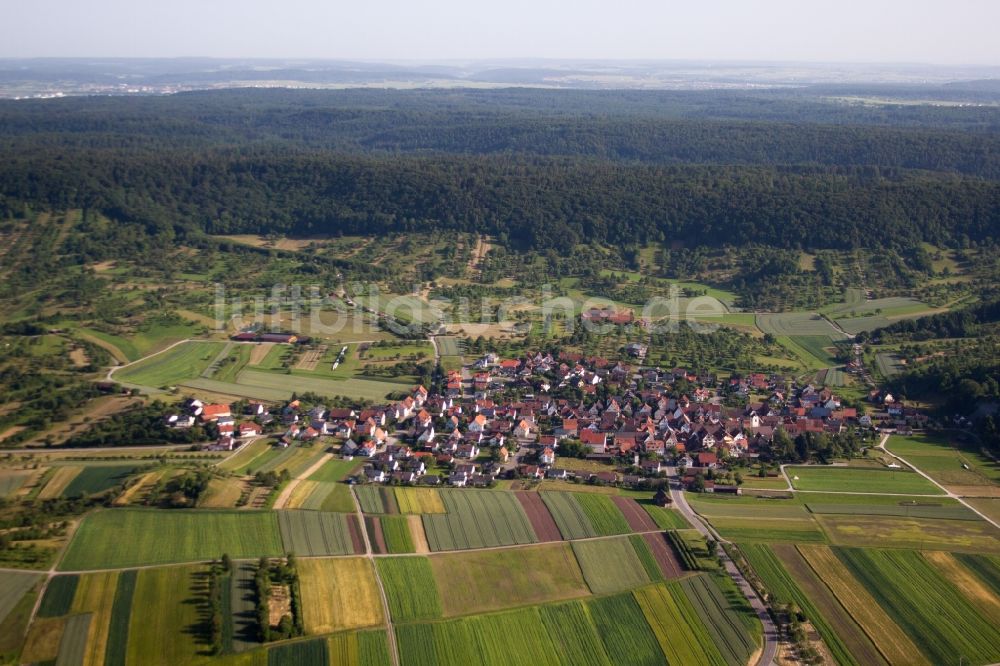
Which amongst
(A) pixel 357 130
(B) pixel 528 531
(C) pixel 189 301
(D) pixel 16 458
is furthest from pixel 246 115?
(B) pixel 528 531

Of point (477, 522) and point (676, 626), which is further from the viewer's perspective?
point (477, 522)

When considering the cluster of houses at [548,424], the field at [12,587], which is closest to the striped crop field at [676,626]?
the cluster of houses at [548,424]

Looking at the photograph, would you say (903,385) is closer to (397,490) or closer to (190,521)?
(397,490)

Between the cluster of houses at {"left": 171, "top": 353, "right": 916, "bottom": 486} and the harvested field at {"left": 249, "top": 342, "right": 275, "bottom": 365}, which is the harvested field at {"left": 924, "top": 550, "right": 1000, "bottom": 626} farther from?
the harvested field at {"left": 249, "top": 342, "right": 275, "bottom": 365}

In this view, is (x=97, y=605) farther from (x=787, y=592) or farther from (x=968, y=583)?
(x=968, y=583)

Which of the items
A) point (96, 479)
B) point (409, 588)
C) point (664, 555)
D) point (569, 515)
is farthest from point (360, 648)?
point (96, 479)
